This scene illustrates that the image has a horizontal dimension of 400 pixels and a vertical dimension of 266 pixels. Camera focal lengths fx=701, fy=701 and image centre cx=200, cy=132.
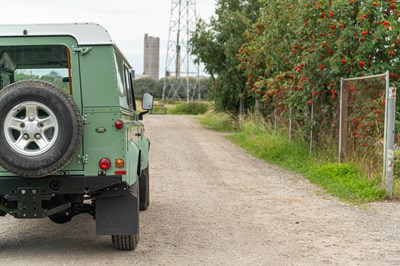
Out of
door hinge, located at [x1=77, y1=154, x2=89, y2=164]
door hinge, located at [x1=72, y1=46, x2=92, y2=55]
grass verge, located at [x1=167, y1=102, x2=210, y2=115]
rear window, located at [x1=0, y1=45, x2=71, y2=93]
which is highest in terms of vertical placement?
door hinge, located at [x1=72, y1=46, x2=92, y2=55]

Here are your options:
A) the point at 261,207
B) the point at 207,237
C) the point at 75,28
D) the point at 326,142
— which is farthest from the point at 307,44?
the point at 75,28

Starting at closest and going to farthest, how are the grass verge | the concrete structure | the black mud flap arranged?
the black mud flap
the grass verge
the concrete structure

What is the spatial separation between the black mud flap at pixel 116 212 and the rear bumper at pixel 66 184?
222mm

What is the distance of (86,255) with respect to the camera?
7.43 m

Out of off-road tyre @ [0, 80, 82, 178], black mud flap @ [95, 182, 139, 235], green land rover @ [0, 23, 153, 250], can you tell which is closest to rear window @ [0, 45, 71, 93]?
green land rover @ [0, 23, 153, 250]

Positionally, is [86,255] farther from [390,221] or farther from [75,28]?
[390,221]

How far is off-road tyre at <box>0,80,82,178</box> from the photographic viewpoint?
21.8 feet

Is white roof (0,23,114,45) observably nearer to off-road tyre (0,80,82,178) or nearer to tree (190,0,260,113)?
off-road tyre (0,80,82,178)

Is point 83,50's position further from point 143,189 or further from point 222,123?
point 222,123

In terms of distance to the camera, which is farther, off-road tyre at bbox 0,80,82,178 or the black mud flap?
the black mud flap

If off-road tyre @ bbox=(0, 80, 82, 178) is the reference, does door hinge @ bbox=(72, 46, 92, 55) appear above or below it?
above

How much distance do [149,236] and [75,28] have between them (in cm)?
278

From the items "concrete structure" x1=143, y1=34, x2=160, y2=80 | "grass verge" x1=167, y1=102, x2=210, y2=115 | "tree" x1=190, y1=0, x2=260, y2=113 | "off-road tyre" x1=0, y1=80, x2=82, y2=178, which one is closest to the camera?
"off-road tyre" x1=0, y1=80, x2=82, y2=178

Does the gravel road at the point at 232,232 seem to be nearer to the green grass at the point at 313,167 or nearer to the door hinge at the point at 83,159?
the green grass at the point at 313,167
